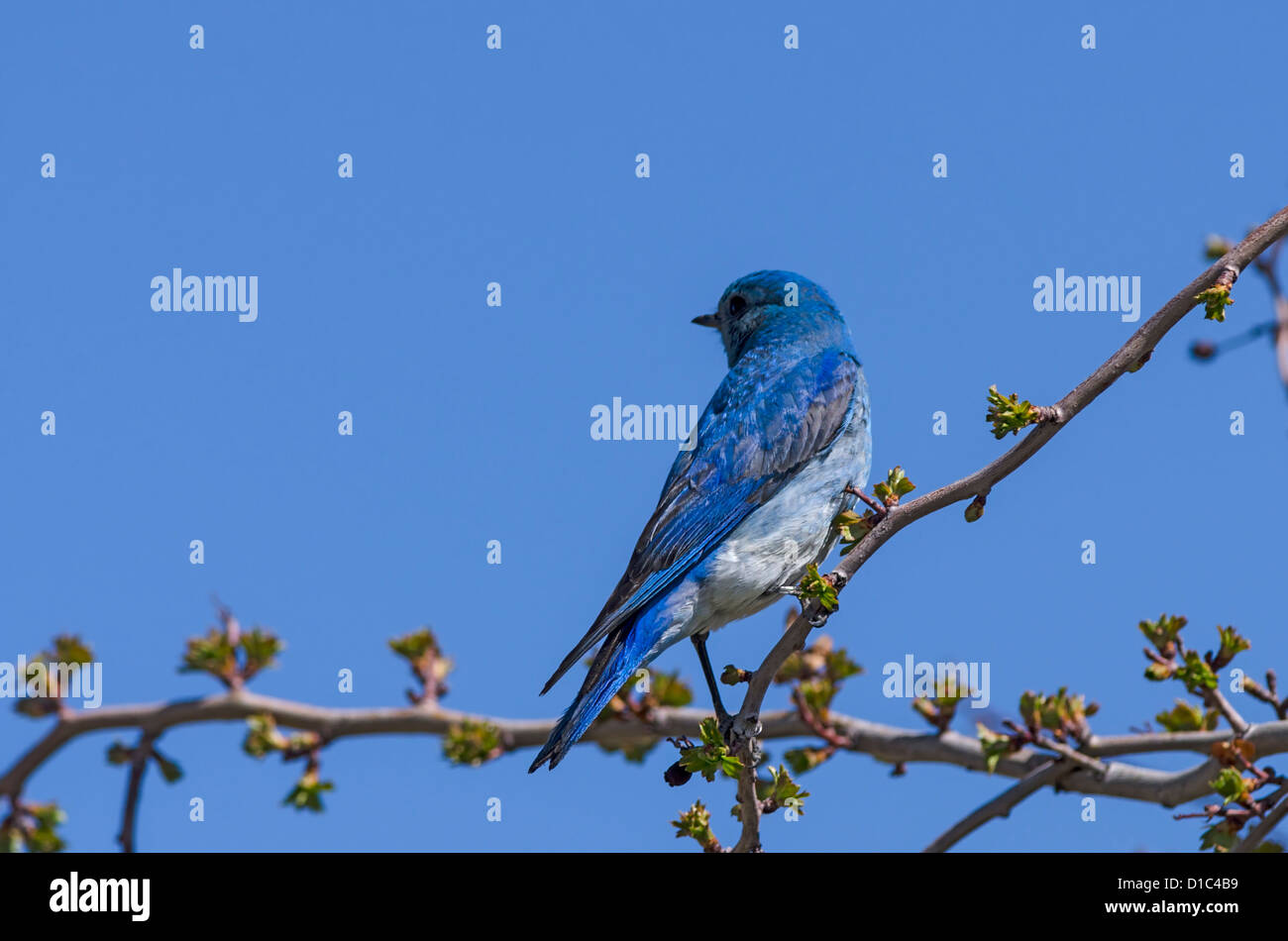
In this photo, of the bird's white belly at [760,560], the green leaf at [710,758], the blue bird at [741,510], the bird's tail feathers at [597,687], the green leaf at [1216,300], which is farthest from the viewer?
the bird's white belly at [760,560]

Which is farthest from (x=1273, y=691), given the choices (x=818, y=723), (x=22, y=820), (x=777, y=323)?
(x=22, y=820)

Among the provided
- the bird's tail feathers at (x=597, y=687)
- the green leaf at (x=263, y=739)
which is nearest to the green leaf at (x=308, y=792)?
the green leaf at (x=263, y=739)

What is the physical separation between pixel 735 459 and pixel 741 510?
32 centimetres

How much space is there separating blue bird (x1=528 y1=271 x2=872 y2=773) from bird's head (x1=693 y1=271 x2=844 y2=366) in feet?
1.61

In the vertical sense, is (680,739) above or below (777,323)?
below

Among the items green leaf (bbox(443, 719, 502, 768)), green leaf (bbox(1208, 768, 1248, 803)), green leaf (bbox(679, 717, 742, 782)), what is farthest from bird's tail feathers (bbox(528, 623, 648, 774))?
green leaf (bbox(1208, 768, 1248, 803))

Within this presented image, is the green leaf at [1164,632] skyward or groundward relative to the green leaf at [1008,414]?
groundward

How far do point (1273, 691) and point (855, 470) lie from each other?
2.05 m

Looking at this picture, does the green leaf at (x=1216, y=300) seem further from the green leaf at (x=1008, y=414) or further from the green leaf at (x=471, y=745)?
the green leaf at (x=471, y=745)

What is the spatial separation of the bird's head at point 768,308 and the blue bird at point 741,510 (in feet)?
1.61

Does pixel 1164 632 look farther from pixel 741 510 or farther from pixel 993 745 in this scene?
pixel 741 510

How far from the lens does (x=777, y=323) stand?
24.4ft

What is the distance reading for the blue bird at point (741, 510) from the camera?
5.79m
